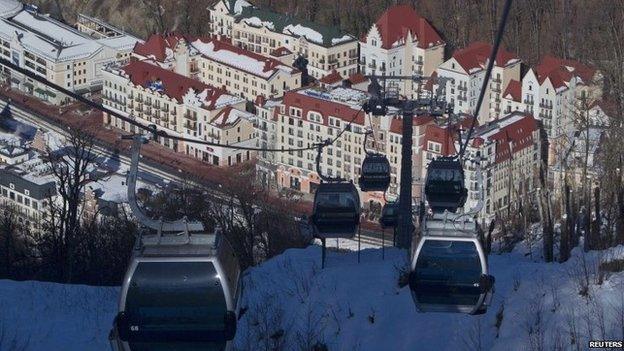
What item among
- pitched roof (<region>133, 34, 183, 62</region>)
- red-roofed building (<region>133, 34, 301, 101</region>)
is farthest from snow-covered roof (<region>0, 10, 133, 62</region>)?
red-roofed building (<region>133, 34, 301, 101</region>)

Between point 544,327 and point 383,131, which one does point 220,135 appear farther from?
point 544,327

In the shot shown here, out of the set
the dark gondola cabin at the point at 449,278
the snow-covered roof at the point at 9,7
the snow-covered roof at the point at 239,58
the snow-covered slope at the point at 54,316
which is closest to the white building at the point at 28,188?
the snow-covered roof at the point at 239,58

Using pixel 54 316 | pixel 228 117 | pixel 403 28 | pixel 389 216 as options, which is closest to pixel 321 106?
pixel 228 117

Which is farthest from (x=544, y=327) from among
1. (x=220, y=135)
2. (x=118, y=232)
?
(x=220, y=135)

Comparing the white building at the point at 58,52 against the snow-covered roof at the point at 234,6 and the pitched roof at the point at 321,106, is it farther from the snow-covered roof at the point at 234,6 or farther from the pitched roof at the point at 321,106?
the pitched roof at the point at 321,106

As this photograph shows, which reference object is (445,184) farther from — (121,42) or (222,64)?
(121,42)

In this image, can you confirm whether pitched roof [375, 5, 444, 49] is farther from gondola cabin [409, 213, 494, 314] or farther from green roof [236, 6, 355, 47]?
gondola cabin [409, 213, 494, 314]
